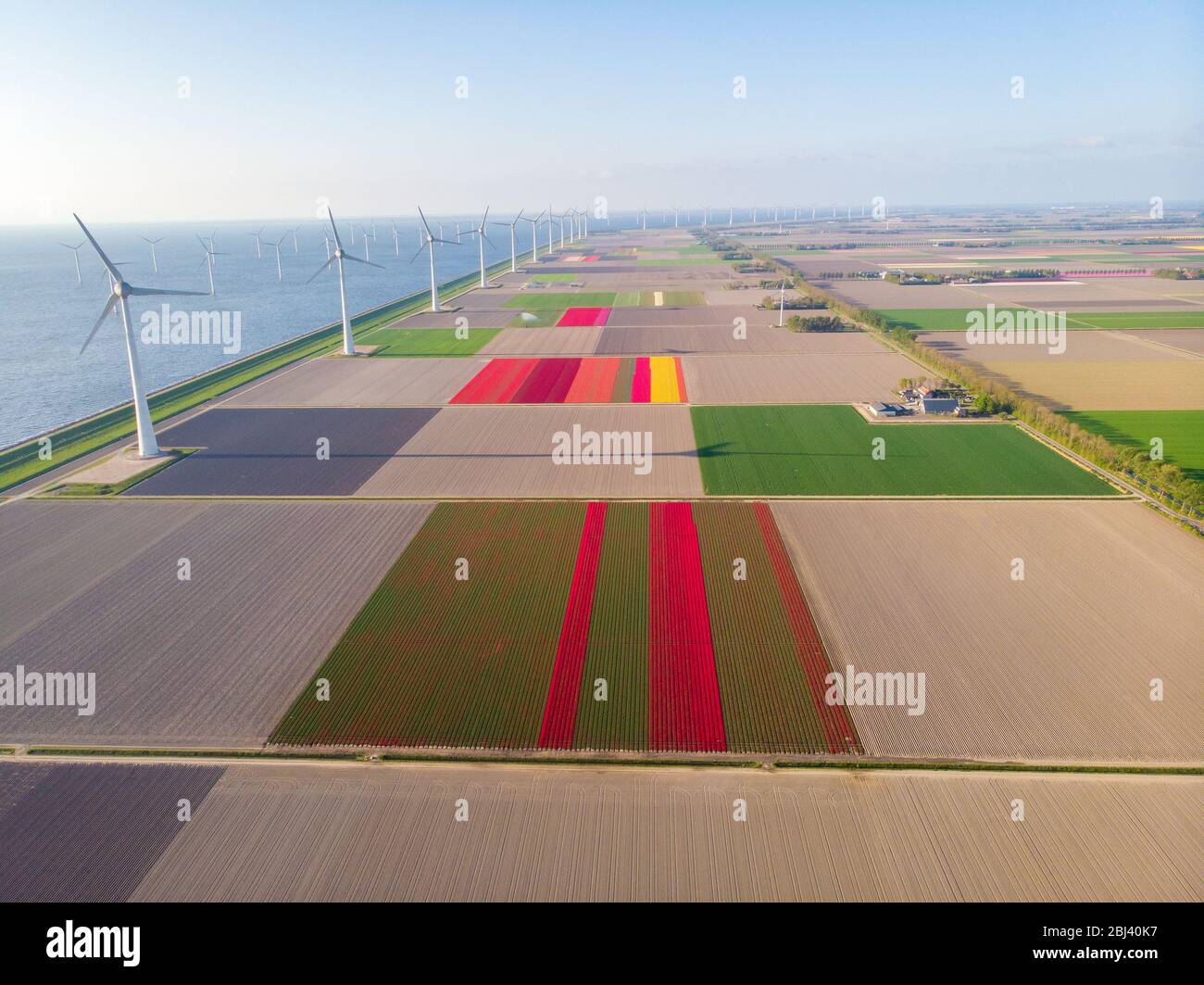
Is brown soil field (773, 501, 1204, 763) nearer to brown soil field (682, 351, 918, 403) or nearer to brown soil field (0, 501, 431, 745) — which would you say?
brown soil field (0, 501, 431, 745)

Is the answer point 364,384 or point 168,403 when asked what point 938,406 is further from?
point 168,403

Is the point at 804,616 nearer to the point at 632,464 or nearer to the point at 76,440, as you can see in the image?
the point at 632,464

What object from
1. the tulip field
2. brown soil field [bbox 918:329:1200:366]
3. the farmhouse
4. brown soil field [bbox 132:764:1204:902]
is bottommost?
brown soil field [bbox 132:764:1204:902]

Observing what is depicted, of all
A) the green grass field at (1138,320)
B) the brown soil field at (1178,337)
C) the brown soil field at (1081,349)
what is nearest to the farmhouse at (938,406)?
the brown soil field at (1081,349)

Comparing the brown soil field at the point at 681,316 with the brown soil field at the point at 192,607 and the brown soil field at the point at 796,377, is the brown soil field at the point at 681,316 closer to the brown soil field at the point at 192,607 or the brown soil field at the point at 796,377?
the brown soil field at the point at 796,377

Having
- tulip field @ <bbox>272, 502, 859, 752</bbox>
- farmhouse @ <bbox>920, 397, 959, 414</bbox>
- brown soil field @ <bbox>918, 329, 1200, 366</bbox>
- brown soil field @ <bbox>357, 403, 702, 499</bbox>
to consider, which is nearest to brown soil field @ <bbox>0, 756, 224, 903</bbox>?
tulip field @ <bbox>272, 502, 859, 752</bbox>

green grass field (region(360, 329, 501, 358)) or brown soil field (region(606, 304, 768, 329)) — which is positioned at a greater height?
brown soil field (region(606, 304, 768, 329))

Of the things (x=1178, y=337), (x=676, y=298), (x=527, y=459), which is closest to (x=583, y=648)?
(x=527, y=459)
